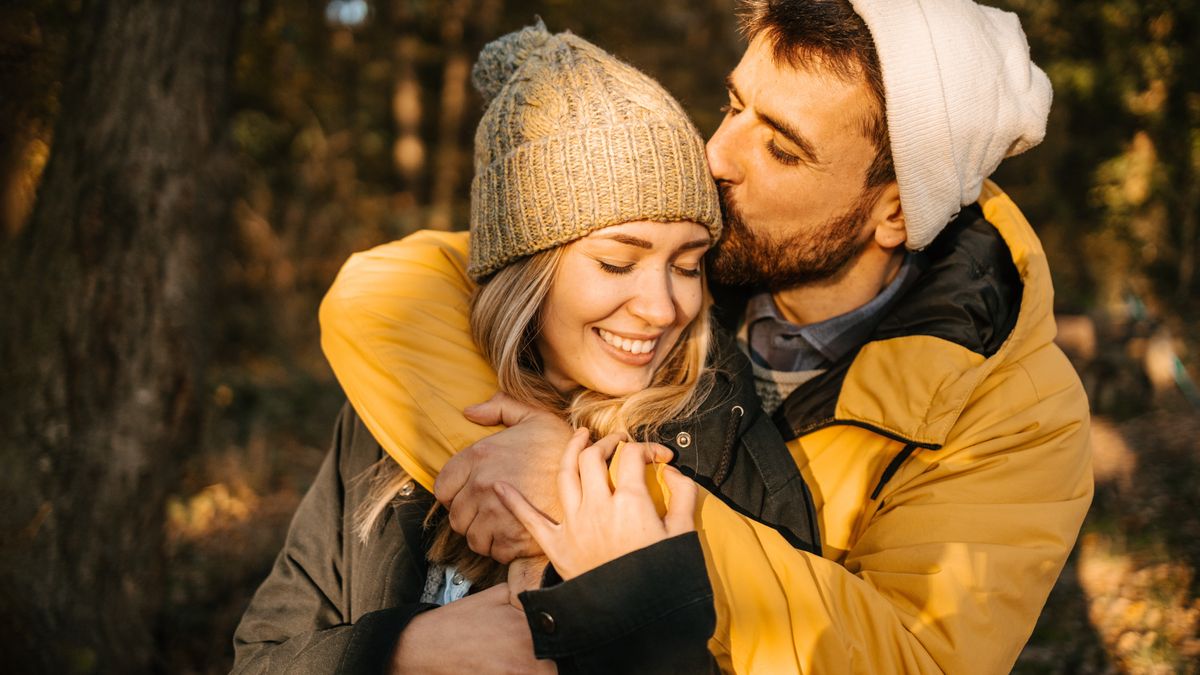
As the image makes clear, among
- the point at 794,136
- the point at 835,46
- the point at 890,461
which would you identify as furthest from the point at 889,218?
the point at 890,461

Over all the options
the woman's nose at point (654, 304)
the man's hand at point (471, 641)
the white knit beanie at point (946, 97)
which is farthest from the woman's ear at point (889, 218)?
the man's hand at point (471, 641)

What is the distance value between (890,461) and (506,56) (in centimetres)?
166

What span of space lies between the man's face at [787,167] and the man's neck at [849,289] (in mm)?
123

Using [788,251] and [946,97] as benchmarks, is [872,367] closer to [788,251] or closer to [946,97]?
[788,251]

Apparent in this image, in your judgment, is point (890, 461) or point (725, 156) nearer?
point (890, 461)

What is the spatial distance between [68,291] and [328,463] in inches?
64.5

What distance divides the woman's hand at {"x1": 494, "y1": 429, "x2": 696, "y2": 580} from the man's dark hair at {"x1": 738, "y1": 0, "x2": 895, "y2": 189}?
1443 mm

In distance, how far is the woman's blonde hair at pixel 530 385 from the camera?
2408 mm

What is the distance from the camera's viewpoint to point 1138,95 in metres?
9.81

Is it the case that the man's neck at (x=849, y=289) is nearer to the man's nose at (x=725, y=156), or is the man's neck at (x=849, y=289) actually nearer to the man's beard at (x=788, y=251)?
the man's beard at (x=788, y=251)

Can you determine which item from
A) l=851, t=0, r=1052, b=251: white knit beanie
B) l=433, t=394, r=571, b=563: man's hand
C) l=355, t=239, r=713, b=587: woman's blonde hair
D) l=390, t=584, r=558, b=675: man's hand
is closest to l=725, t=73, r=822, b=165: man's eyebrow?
l=851, t=0, r=1052, b=251: white knit beanie

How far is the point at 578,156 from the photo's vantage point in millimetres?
2434

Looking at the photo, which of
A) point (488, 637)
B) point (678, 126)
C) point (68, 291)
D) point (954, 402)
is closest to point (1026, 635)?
point (954, 402)

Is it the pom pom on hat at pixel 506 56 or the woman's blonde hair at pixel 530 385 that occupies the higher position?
the pom pom on hat at pixel 506 56
